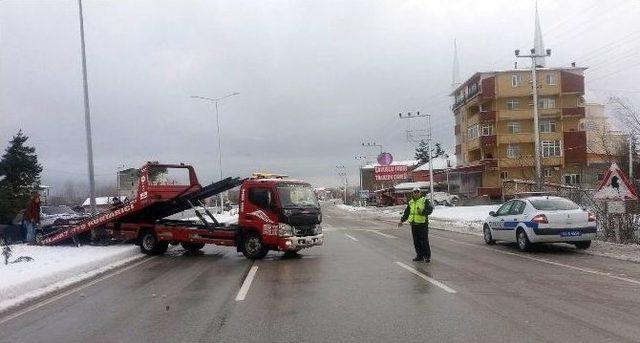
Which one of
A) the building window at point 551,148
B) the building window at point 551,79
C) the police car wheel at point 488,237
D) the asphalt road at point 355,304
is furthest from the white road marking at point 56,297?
the building window at point 551,79

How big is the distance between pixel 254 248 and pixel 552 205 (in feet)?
26.6

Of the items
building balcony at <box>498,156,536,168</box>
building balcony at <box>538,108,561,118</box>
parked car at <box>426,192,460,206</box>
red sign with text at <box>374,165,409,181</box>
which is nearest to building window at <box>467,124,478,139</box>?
building balcony at <box>498,156,536,168</box>

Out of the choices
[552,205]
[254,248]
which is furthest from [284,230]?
[552,205]

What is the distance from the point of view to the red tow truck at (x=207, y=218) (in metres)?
16.0

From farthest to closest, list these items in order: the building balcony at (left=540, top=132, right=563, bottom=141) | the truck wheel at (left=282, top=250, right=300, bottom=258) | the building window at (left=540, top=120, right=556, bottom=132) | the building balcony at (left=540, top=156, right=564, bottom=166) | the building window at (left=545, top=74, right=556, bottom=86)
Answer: the building window at (left=540, top=120, right=556, bottom=132), the building balcony at (left=540, top=132, right=563, bottom=141), the building window at (left=545, top=74, right=556, bottom=86), the building balcony at (left=540, top=156, right=564, bottom=166), the truck wheel at (left=282, top=250, right=300, bottom=258)

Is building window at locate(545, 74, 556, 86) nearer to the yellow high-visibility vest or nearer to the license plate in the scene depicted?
the license plate

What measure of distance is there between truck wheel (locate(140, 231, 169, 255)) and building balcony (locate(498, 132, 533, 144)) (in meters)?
57.0

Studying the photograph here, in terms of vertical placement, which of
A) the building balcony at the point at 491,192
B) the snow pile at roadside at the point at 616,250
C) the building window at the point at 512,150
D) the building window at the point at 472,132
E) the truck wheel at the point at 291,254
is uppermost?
the building window at the point at 472,132

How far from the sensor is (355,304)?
29.6 ft

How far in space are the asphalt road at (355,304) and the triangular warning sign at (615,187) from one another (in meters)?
2.74

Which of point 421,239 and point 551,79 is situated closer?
point 421,239

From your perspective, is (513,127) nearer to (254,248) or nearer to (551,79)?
(551,79)

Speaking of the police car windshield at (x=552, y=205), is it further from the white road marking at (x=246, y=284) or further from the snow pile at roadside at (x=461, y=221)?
the snow pile at roadside at (x=461, y=221)

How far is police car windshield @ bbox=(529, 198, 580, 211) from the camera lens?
1645 centimetres
